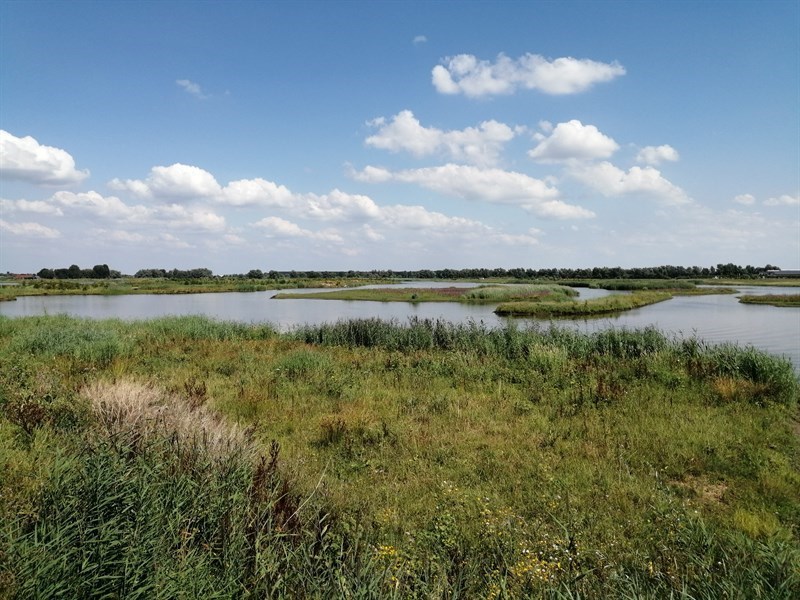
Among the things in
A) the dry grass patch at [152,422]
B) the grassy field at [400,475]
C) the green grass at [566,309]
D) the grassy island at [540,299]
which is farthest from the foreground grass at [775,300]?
the dry grass patch at [152,422]

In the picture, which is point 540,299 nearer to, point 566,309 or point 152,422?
point 566,309

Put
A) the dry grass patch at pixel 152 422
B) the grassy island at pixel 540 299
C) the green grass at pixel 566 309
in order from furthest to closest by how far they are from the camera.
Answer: the grassy island at pixel 540 299 → the green grass at pixel 566 309 → the dry grass patch at pixel 152 422

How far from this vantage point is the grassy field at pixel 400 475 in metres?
3.22

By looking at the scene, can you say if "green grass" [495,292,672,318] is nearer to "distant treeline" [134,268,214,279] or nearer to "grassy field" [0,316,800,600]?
"grassy field" [0,316,800,600]

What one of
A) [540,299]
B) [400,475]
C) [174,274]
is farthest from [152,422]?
[174,274]

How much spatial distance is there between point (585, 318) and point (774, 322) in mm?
12222

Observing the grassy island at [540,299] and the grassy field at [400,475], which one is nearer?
the grassy field at [400,475]

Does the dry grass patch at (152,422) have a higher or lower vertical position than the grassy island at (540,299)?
higher

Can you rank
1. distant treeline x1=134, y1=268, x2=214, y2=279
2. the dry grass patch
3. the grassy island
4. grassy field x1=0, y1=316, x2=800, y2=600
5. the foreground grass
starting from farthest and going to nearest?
distant treeline x1=134, y1=268, x2=214, y2=279 → the foreground grass → the grassy island → the dry grass patch → grassy field x1=0, y1=316, x2=800, y2=600

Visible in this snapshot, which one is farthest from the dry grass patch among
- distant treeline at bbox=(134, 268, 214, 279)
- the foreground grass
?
distant treeline at bbox=(134, 268, 214, 279)

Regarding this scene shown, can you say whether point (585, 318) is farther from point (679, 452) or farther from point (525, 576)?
point (525, 576)

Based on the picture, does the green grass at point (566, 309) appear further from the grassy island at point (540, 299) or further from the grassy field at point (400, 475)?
the grassy field at point (400, 475)

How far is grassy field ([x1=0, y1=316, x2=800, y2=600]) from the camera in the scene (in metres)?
3.22

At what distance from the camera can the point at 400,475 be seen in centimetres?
655
